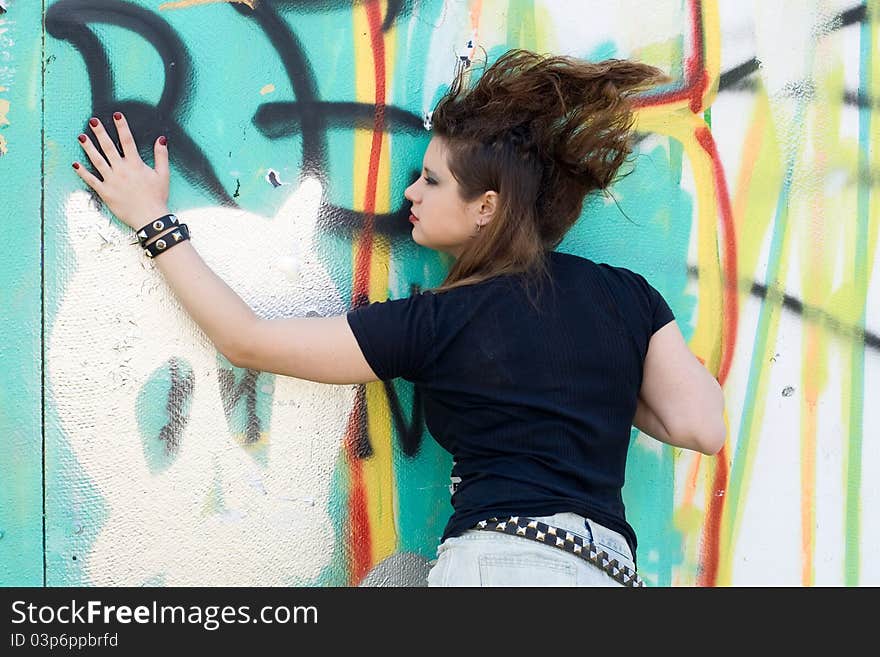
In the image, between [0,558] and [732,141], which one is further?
[732,141]

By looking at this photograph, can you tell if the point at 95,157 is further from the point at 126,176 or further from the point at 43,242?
the point at 43,242

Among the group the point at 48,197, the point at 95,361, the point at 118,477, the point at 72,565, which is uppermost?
the point at 48,197

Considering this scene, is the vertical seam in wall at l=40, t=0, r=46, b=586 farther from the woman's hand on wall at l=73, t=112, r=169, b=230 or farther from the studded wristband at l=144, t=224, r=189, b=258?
the studded wristband at l=144, t=224, r=189, b=258

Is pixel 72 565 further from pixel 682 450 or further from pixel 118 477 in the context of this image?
pixel 682 450

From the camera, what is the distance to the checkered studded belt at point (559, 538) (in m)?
1.98

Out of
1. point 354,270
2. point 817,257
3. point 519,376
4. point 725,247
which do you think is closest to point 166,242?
point 354,270

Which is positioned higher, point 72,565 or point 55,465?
point 55,465

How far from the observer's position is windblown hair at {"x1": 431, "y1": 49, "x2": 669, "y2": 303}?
2.17m

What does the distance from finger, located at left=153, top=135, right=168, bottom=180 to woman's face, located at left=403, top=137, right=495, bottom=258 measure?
61 cm

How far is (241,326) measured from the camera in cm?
208

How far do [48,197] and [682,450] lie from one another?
187 centimetres

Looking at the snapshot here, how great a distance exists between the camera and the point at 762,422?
8.94 feet

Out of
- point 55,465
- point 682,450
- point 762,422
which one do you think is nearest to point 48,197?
point 55,465

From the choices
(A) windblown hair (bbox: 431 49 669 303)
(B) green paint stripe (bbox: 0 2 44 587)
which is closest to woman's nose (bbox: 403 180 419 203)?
(A) windblown hair (bbox: 431 49 669 303)
